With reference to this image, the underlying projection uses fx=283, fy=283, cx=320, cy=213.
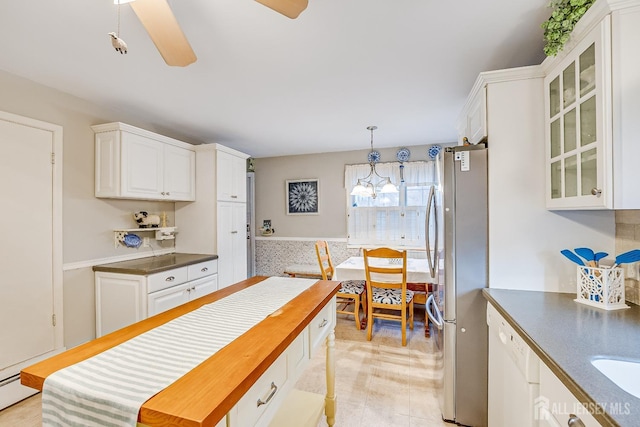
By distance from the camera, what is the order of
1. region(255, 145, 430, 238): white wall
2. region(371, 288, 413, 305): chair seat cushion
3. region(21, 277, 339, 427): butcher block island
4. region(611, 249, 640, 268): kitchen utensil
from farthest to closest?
region(255, 145, 430, 238): white wall → region(371, 288, 413, 305): chair seat cushion → region(611, 249, 640, 268): kitchen utensil → region(21, 277, 339, 427): butcher block island

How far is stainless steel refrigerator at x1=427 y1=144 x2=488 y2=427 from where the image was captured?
5.70ft

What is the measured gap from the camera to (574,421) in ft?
2.67

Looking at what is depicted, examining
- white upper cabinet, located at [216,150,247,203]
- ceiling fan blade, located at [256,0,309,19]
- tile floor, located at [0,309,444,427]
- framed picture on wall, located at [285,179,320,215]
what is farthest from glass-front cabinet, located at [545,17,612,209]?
framed picture on wall, located at [285,179,320,215]

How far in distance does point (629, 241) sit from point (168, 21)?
2.46m

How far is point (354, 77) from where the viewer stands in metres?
2.13

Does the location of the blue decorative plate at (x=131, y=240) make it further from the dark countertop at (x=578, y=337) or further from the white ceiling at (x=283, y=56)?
the dark countertop at (x=578, y=337)

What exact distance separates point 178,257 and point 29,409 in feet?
5.00

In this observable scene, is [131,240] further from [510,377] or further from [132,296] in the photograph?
[510,377]

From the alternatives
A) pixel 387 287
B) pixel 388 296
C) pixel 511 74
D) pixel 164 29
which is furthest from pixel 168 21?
pixel 388 296

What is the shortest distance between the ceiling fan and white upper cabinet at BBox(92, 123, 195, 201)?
1559 mm

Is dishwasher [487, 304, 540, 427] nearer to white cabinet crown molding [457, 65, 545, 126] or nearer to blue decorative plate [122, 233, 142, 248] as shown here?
white cabinet crown molding [457, 65, 545, 126]

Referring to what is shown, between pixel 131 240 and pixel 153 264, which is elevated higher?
pixel 131 240

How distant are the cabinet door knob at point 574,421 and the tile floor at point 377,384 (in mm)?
1232

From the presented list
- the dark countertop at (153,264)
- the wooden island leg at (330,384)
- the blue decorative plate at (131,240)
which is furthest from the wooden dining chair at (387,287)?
the blue decorative plate at (131,240)
